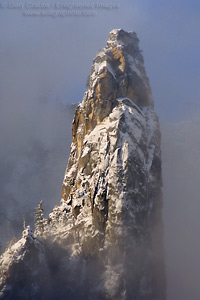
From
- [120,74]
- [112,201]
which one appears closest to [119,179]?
[112,201]

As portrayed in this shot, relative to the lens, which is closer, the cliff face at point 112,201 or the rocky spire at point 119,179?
the cliff face at point 112,201

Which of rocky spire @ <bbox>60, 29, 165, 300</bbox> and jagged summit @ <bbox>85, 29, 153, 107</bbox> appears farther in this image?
jagged summit @ <bbox>85, 29, 153, 107</bbox>

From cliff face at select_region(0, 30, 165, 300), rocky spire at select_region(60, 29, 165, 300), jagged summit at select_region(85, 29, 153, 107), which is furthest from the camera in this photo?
jagged summit at select_region(85, 29, 153, 107)

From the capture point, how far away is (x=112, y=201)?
6078 centimetres

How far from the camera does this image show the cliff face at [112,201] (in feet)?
191

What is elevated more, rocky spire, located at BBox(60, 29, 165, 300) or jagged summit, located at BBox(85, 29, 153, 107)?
jagged summit, located at BBox(85, 29, 153, 107)

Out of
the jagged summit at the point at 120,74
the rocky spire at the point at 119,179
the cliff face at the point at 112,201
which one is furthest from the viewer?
the jagged summit at the point at 120,74

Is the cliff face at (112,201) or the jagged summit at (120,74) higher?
the jagged summit at (120,74)

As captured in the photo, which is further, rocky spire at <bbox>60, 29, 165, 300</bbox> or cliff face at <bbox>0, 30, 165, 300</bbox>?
rocky spire at <bbox>60, 29, 165, 300</bbox>

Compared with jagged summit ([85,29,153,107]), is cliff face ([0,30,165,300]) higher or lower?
lower

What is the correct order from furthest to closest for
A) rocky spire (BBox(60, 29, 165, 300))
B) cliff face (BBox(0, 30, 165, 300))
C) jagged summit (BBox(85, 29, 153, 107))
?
jagged summit (BBox(85, 29, 153, 107)), rocky spire (BBox(60, 29, 165, 300)), cliff face (BBox(0, 30, 165, 300))

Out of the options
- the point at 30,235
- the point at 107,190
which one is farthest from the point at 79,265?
the point at 107,190

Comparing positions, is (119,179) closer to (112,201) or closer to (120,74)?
(112,201)

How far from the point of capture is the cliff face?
58.1 meters
